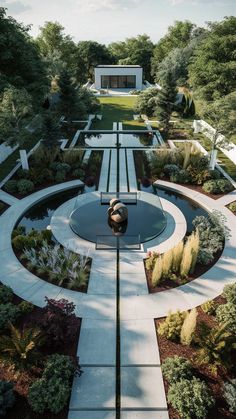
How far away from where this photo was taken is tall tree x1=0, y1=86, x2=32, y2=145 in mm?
19062

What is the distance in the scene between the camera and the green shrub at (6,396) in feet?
25.6

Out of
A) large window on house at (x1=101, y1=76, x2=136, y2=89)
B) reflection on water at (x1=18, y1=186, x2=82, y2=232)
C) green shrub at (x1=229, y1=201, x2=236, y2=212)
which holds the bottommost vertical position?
reflection on water at (x1=18, y1=186, x2=82, y2=232)

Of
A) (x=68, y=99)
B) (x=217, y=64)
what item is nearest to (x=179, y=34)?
(x=217, y=64)

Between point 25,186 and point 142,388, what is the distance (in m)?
13.9

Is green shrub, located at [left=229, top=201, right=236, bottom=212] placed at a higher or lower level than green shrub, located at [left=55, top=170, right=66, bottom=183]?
lower

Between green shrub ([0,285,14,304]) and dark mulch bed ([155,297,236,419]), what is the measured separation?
17.7 ft

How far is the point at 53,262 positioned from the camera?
12.6 meters

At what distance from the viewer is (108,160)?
24422 mm

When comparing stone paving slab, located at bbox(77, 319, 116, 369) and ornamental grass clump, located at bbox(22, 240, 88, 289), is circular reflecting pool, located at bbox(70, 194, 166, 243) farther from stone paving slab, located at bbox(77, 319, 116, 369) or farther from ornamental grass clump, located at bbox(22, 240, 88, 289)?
stone paving slab, located at bbox(77, 319, 116, 369)

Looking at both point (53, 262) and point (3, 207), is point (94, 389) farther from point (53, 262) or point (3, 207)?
point (3, 207)

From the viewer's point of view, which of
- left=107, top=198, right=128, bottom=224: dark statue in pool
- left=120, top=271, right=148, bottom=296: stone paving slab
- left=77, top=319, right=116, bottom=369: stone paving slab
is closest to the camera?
left=77, top=319, right=116, bottom=369: stone paving slab

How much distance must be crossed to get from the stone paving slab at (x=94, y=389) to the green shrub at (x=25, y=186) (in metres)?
12.5

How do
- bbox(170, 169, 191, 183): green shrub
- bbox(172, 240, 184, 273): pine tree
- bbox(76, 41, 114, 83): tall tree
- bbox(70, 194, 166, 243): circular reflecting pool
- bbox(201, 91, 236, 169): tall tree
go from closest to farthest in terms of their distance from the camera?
bbox(172, 240, 184, 273): pine tree → bbox(70, 194, 166, 243): circular reflecting pool → bbox(201, 91, 236, 169): tall tree → bbox(170, 169, 191, 183): green shrub → bbox(76, 41, 114, 83): tall tree

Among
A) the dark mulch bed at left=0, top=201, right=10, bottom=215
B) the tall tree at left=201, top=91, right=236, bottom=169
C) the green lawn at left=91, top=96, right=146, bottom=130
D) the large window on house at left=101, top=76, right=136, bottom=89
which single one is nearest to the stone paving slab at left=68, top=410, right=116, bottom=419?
the dark mulch bed at left=0, top=201, right=10, bottom=215
